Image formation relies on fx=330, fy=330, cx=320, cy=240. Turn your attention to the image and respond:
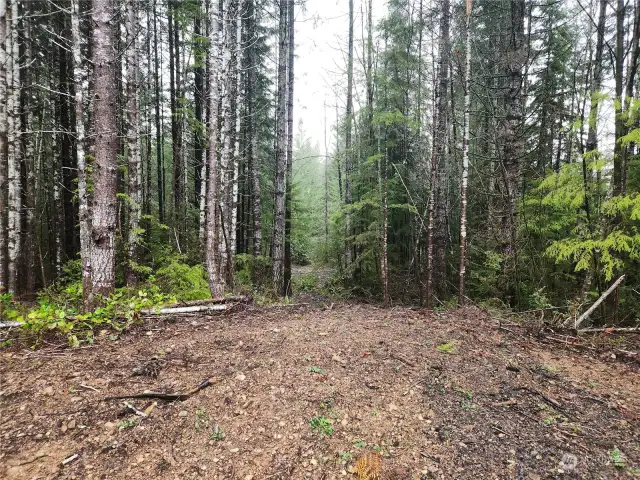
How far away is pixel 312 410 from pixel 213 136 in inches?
219

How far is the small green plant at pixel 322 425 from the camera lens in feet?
9.67

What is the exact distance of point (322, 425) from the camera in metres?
3.02

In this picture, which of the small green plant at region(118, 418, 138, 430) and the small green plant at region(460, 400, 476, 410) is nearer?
the small green plant at region(118, 418, 138, 430)

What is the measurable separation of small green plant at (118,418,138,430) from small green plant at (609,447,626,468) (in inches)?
159

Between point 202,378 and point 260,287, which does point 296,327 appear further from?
point 260,287

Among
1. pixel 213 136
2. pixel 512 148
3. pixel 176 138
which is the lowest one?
pixel 213 136

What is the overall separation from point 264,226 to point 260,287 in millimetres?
6839

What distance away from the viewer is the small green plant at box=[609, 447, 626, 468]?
2.69 m

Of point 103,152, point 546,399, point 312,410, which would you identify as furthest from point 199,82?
point 546,399

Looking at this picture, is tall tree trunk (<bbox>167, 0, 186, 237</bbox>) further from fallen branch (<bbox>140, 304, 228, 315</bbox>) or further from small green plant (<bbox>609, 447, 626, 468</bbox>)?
small green plant (<bbox>609, 447, 626, 468</bbox>)

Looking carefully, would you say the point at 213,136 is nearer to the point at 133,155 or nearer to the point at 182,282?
the point at 133,155

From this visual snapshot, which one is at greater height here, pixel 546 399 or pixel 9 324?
pixel 9 324

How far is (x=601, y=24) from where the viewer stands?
21.9 feet

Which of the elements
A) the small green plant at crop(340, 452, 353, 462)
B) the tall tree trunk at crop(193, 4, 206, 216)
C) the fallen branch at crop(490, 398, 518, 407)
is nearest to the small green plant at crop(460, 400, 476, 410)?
the fallen branch at crop(490, 398, 518, 407)
